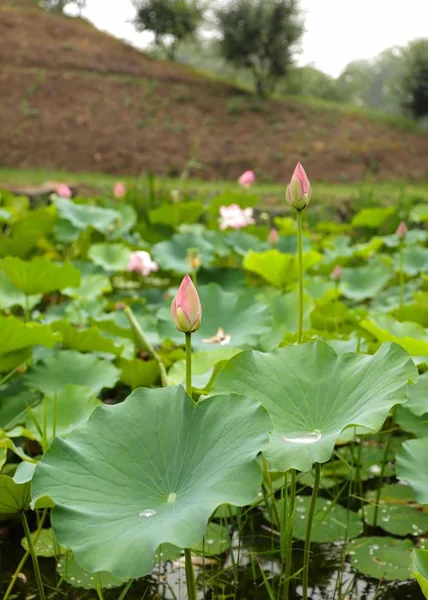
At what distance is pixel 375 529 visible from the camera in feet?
3.31

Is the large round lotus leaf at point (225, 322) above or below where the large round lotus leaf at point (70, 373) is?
above

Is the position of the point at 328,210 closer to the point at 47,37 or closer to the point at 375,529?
the point at 375,529

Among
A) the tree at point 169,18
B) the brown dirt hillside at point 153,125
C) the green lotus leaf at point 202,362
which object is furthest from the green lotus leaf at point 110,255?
the tree at point 169,18

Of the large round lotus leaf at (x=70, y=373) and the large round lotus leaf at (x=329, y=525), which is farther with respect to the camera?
the large round lotus leaf at (x=70, y=373)

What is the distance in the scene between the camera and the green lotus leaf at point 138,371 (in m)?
1.23

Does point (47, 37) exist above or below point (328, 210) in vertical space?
above

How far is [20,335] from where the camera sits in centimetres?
99

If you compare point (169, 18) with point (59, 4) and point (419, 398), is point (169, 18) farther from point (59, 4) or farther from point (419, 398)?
point (419, 398)

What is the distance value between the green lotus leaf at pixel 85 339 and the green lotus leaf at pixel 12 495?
1.88 ft

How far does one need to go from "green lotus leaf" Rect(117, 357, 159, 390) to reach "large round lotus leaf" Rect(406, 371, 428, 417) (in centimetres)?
52

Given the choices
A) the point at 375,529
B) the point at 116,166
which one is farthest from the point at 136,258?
the point at 116,166

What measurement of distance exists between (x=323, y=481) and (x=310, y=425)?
0.50 m

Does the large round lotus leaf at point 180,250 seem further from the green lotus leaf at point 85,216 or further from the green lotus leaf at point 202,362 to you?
the green lotus leaf at point 202,362

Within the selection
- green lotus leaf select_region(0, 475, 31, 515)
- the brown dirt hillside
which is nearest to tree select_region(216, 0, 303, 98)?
the brown dirt hillside
